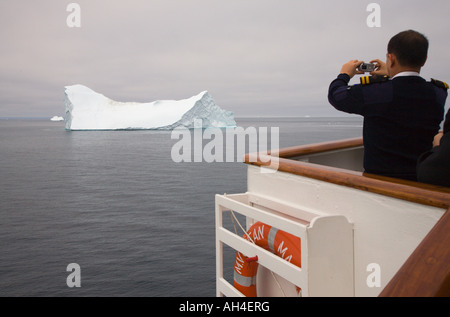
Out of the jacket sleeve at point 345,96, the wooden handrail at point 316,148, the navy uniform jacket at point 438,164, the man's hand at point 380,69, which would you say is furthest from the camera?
the wooden handrail at point 316,148

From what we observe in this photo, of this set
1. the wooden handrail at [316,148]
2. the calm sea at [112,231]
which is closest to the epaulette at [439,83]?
the wooden handrail at [316,148]

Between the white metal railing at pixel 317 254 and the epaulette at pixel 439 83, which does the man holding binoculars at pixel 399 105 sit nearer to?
the epaulette at pixel 439 83

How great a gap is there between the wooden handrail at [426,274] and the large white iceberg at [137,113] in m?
35.6

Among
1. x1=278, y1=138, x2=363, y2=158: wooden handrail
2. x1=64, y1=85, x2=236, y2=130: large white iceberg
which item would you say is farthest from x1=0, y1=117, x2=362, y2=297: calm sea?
x1=64, y1=85, x2=236, y2=130: large white iceberg

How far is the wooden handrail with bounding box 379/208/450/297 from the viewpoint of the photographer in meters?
0.57

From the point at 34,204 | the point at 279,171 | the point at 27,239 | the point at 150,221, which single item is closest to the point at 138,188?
the point at 34,204

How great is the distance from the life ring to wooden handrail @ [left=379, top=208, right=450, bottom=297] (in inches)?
30.7

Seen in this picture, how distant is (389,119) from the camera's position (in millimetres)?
1392

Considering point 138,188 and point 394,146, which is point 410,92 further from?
point 138,188

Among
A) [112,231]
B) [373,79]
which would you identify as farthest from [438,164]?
[112,231]

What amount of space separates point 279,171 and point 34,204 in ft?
40.4

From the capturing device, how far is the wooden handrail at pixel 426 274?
57 centimetres

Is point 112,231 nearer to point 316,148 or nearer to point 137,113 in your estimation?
point 316,148

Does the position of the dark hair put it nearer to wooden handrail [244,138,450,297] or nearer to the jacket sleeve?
the jacket sleeve
